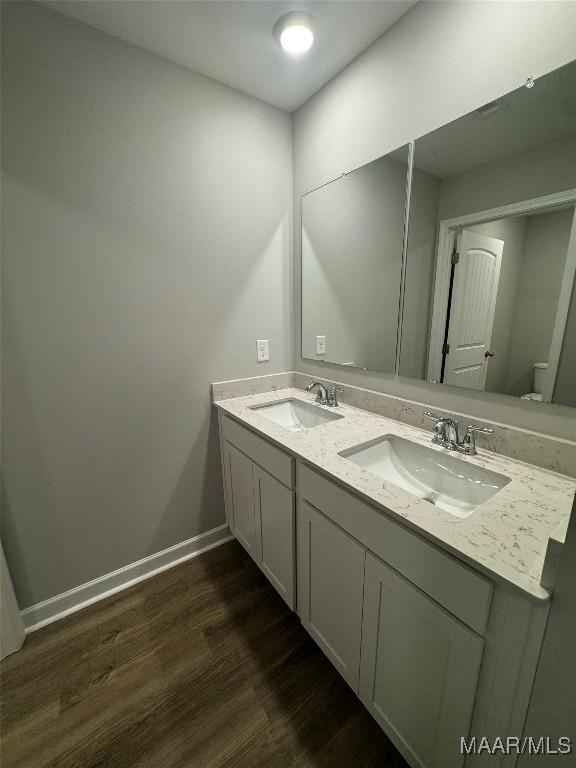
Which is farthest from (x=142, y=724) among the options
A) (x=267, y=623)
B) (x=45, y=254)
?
(x=45, y=254)

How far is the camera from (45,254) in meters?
1.23

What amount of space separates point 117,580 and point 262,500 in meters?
0.93

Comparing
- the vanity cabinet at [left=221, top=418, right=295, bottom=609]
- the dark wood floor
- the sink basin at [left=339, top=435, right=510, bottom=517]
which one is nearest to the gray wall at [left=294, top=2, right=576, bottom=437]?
the sink basin at [left=339, top=435, right=510, bottom=517]

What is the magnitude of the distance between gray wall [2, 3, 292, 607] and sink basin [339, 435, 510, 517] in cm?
93

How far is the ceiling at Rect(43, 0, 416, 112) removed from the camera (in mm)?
1124

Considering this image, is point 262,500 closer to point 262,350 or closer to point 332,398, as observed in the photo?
point 332,398

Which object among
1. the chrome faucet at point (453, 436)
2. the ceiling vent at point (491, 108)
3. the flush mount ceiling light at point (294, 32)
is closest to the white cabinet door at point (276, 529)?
the chrome faucet at point (453, 436)

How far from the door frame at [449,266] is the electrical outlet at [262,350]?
3.08ft

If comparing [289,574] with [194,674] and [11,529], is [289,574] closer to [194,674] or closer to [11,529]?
[194,674]

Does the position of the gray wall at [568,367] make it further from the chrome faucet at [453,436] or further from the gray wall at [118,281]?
the gray wall at [118,281]

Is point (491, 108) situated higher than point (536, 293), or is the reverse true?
point (491, 108)

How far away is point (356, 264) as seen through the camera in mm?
1596

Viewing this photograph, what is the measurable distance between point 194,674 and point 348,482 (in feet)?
3.52

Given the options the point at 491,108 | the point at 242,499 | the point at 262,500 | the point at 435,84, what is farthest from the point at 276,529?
the point at 435,84
